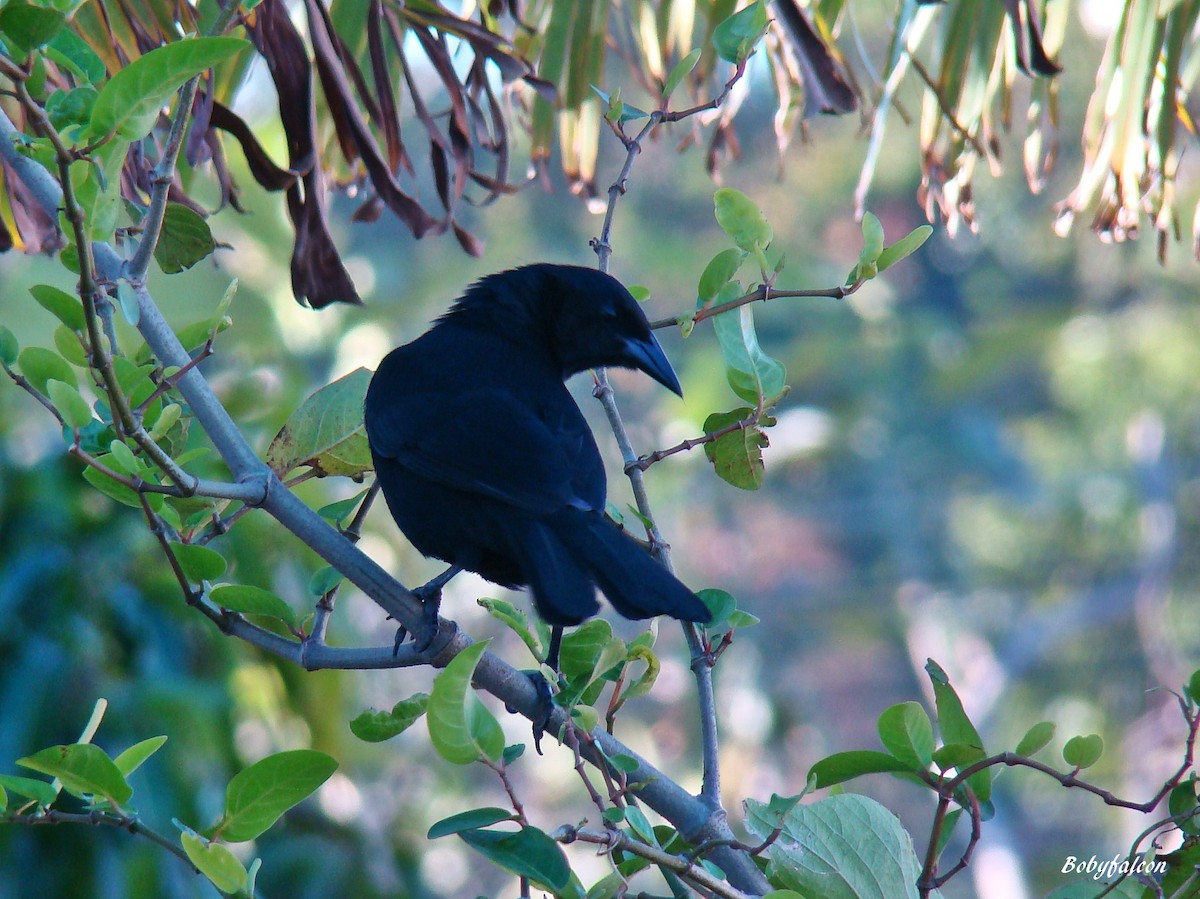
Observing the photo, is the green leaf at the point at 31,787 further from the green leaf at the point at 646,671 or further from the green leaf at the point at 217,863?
the green leaf at the point at 646,671

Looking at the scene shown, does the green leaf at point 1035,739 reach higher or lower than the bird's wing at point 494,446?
lower

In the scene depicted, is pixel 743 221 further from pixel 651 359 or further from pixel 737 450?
pixel 651 359

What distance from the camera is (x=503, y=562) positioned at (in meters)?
2.58

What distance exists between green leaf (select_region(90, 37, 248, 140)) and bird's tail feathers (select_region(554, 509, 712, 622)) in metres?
0.98

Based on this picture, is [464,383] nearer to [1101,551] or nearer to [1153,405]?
[1153,405]

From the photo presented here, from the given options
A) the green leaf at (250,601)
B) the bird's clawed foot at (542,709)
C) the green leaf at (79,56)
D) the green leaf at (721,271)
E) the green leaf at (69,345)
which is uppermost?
the green leaf at (79,56)

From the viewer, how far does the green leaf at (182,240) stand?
2.14m

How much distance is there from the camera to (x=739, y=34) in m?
2.04

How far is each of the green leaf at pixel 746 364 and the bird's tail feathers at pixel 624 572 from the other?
0.33 metres

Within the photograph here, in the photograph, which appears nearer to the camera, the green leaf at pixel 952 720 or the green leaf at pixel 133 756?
the green leaf at pixel 133 756

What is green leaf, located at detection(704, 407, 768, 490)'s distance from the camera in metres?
2.09

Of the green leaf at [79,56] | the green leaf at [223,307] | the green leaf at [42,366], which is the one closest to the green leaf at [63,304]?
the green leaf at [42,366]

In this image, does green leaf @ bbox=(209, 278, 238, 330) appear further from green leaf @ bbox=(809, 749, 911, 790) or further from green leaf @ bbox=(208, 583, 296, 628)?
green leaf @ bbox=(809, 749, 911, 790)

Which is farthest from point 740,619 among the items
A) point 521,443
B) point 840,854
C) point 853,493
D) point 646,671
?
point 853,493
